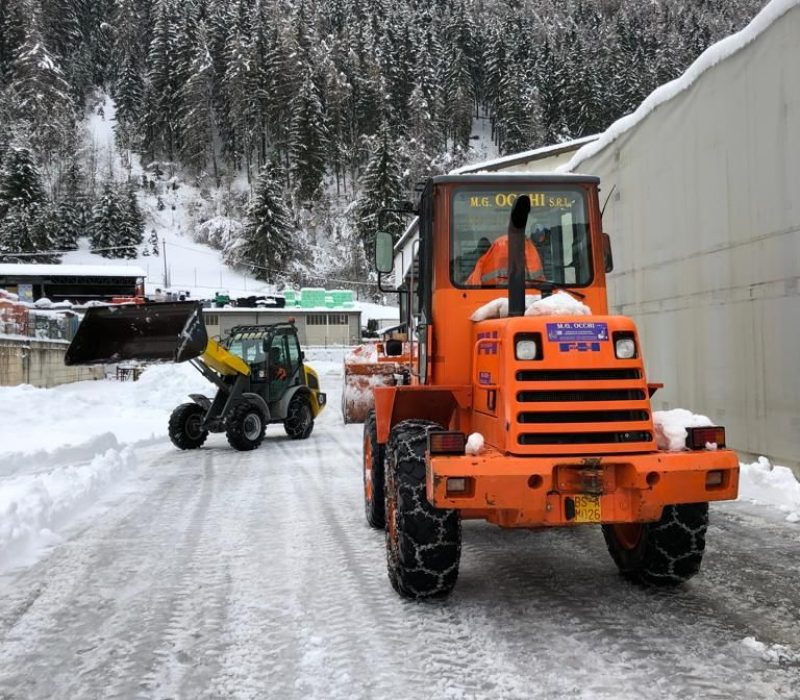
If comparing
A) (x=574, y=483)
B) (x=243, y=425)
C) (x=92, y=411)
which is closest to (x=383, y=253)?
(x=574, y=483)

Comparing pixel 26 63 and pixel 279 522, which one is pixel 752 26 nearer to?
pixel 279 522

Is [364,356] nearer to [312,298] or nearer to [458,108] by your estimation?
[312,298]

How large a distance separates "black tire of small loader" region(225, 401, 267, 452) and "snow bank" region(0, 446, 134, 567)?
2854 mm

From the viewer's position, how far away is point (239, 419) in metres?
12.1

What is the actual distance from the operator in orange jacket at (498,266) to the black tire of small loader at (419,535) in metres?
1.31

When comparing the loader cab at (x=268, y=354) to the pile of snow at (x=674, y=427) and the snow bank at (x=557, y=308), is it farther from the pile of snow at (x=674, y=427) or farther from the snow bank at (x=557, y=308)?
the pile of snow at (x=674, y=427)

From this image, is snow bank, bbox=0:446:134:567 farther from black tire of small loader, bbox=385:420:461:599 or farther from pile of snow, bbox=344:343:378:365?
pile of snow, bbox=344:343:378:365

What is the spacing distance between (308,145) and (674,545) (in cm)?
7772

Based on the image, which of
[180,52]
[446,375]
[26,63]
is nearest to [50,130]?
[26,63]

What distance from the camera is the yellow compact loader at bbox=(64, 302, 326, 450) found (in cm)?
1088

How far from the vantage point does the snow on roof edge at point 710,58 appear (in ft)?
23.8

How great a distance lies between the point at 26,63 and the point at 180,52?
18019mm

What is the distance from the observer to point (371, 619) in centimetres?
387

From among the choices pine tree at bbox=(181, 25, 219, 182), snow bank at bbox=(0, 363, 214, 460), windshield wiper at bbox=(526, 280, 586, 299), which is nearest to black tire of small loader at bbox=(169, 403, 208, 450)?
snow bank at bbox=(0, 363, 214, 460)
